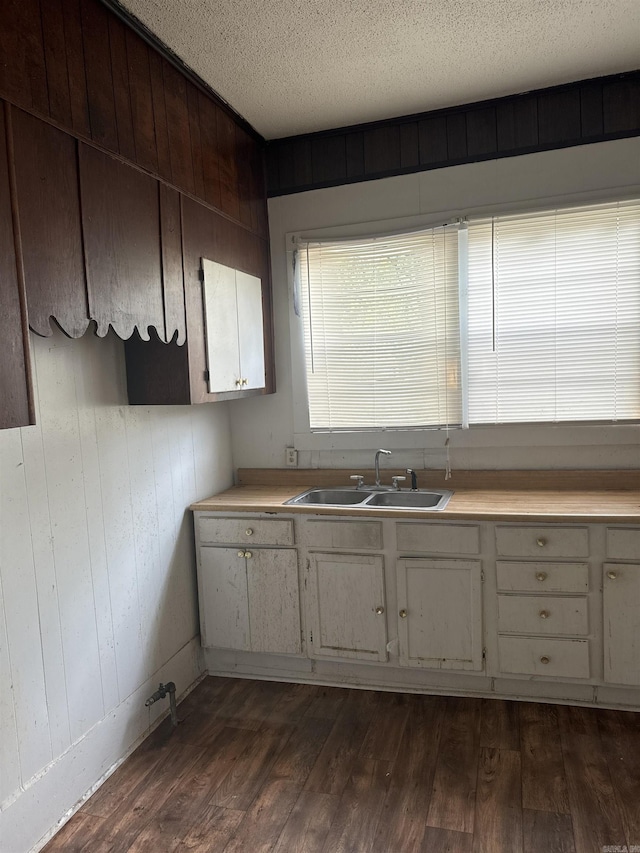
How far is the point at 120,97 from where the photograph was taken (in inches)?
78.6

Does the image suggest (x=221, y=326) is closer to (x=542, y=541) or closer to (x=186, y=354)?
(x=186, y=354)

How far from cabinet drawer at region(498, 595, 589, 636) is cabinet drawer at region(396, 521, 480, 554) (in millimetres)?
265

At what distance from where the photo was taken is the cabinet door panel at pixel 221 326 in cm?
256

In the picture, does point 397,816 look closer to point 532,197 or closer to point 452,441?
point 452,441

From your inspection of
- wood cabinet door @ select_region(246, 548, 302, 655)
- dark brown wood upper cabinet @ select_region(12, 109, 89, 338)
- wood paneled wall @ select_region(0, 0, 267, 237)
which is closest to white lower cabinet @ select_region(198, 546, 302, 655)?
wood cabinet door @ select_region(246, 548, 302, 655)

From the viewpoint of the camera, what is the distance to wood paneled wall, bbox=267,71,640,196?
2.71 meters

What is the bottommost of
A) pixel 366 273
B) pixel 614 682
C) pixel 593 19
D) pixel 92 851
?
pixel 92 851

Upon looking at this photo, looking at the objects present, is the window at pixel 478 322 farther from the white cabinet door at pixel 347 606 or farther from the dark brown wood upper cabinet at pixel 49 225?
the dark brown wood upper cabinet at pixel 49 225

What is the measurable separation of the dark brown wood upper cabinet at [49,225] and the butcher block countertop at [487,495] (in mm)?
1383

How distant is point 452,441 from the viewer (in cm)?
307

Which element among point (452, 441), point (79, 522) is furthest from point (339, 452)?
point (79, 522)

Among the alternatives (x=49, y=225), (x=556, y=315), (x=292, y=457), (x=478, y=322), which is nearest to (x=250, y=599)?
(x=292, y=457)

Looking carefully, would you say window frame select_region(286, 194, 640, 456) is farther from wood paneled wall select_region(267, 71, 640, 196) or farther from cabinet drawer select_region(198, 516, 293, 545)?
cabinet drawer select_region(198, 516, 293, 545)

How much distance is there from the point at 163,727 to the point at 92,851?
676 millimetres
